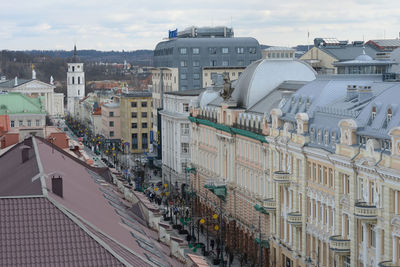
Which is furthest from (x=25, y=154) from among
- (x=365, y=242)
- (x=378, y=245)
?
(x=378, y=245)

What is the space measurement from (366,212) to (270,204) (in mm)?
23801

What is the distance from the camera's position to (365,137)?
2377 inches

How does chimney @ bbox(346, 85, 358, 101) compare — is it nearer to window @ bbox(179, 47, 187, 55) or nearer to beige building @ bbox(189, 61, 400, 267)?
beige building @ bbox(189, 61, 400, 267)

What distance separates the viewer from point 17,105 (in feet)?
528

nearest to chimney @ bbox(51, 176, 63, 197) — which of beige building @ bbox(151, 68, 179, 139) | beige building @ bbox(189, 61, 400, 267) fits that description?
beige building @ bbox(189, 61, 400, 267)

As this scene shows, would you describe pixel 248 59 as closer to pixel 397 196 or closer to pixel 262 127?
pixel 262 127

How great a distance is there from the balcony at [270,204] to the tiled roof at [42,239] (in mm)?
46627

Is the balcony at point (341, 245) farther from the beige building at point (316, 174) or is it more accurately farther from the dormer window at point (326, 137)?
the dormer window at point (326, 137)

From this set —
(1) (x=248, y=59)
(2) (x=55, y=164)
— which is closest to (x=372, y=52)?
(1) (x=248, y=59)

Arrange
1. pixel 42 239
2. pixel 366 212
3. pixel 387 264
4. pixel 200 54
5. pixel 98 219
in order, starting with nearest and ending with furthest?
pixel 42 239 < pixel 98 219 < pixel 387 264 < pixel 366 212 < pixel 200 54

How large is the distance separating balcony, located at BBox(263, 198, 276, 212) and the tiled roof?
46.6m

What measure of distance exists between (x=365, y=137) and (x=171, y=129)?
277 feet

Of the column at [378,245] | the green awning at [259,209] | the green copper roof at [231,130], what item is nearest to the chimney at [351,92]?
the column at [378,245]

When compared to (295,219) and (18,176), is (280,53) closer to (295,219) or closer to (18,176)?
(295,219)
